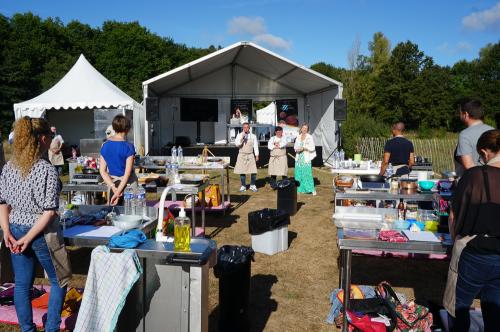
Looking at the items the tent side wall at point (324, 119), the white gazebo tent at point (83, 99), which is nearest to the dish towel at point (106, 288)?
the white gazebo tent at point (83, 99)

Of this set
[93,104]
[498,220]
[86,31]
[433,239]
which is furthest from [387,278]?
[86,31]

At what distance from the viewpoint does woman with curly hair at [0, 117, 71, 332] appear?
2.47m

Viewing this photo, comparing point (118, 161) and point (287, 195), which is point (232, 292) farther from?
point (287, 195)

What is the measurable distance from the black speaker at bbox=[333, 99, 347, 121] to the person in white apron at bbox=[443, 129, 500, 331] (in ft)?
32.7

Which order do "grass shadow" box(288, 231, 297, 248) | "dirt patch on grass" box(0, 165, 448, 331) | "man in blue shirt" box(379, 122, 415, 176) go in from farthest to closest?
"man in blue shirt" box(379, 122, 415, 176) → "grass shadow" box(288, 231, 297, 248) → "dirt patch on grass" box(0, 165, 448, 331)

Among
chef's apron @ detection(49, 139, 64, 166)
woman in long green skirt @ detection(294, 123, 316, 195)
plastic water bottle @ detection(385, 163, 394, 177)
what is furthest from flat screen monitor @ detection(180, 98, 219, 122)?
plastic water bottle @ detection(385, 163, 394, 177)

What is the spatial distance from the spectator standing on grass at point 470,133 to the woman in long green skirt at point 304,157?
Result: 479cm

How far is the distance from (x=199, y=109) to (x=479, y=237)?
14.2 m

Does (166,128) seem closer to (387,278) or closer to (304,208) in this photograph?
(304,208)

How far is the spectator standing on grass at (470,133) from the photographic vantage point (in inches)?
125

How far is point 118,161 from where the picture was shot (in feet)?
13.9

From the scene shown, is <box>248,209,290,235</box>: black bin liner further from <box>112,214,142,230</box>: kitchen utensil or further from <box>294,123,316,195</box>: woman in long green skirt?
<box>294,123,316,195</box>: woman in long green skirt

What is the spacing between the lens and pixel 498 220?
2260 mm

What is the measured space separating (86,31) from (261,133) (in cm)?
2808
